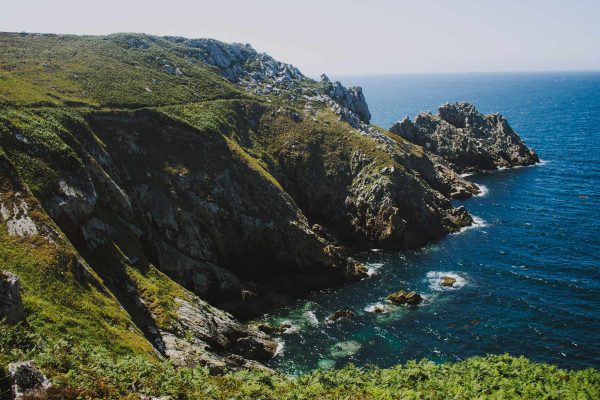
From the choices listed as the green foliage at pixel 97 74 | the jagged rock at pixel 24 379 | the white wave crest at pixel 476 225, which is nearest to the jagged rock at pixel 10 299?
the jagged rock at pixel 24 379

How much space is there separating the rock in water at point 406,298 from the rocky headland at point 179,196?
30.0 feet

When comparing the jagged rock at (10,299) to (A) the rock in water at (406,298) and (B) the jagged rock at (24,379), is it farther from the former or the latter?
(A) the rock in water at (406,298)

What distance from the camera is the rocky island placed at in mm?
35312

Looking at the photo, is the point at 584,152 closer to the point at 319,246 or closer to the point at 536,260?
the point at 536,260

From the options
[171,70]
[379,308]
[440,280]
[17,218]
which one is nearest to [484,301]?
[440,280]

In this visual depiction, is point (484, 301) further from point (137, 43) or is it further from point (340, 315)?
point (137, 43)

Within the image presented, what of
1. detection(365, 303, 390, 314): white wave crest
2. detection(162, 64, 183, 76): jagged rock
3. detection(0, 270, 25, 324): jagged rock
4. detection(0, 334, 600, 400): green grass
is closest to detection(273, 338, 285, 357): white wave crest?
detection(365, 303, 390, 314): white wave crest

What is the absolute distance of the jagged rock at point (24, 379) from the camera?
17.0 meters

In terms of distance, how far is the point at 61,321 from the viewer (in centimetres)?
3131

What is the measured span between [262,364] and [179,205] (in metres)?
29.4

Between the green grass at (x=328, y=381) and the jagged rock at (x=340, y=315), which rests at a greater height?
the green grass at (x=328, y=381)

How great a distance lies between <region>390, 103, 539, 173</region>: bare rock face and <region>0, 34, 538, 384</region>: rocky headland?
163cm

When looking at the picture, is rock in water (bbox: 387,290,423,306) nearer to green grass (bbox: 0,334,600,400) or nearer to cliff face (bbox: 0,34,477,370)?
cliff face (bbox: 0,34,477,370)

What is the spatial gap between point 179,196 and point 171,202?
2413mm
